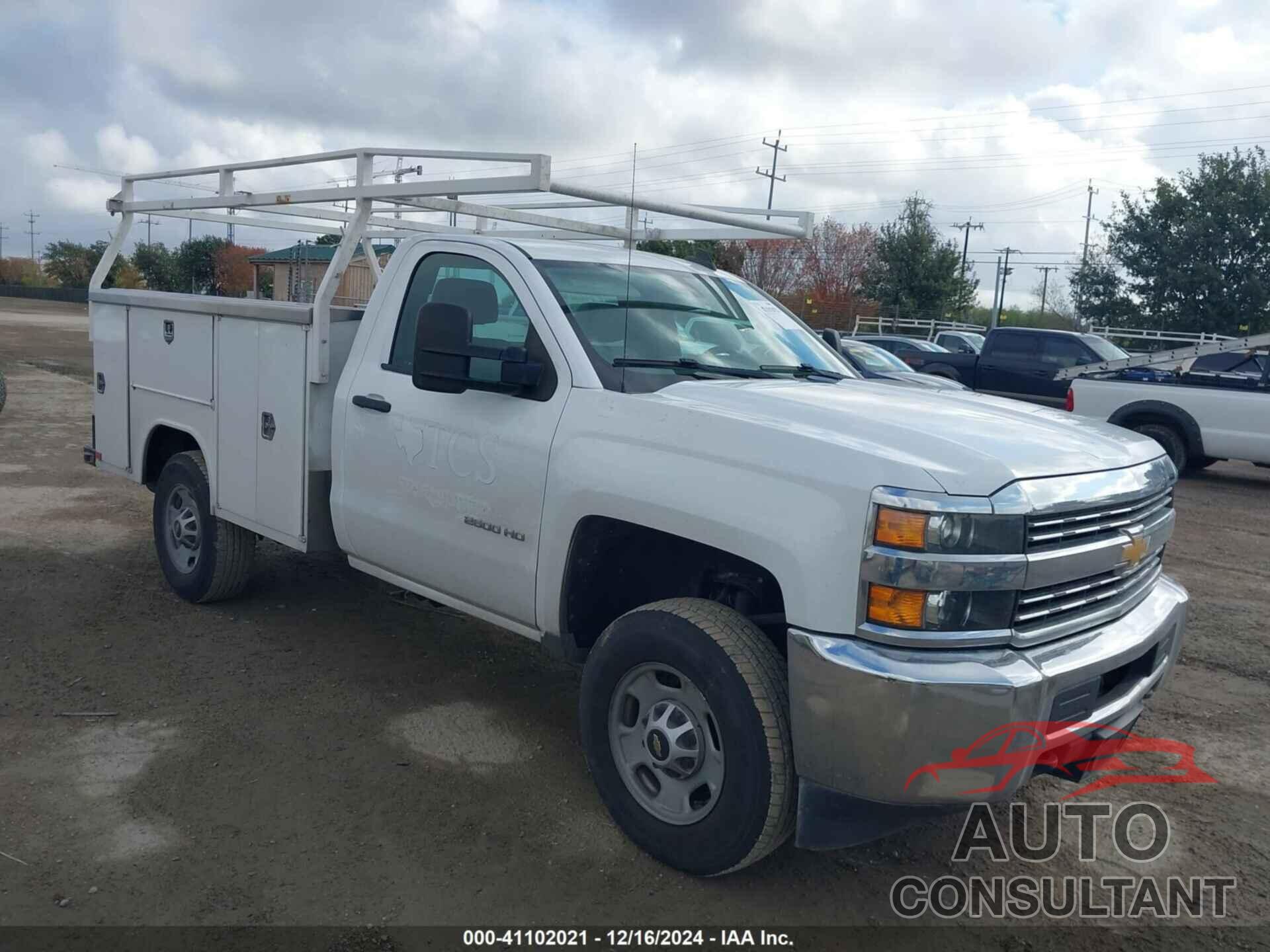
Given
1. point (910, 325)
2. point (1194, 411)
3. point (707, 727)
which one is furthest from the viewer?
point (910, 325)

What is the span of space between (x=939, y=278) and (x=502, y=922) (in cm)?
3870

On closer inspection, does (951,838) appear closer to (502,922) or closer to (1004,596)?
(1004,596)

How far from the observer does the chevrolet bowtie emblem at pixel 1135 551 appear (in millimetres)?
3436

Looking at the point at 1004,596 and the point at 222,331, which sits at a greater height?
the point at 222,331

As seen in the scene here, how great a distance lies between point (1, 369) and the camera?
744 inches

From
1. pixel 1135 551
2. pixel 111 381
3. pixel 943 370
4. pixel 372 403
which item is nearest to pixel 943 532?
pixel 1135 551

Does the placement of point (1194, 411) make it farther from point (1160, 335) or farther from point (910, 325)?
point (910, 325)

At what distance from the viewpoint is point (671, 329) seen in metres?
4.31

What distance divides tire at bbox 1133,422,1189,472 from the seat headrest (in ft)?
35.7

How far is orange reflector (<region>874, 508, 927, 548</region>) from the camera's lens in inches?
116

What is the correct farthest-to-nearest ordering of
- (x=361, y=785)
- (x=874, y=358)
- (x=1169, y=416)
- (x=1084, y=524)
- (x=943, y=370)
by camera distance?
(x=943, y=370)
(x=874, y=358)
(x=1169, y=416)
(x=361, y=785)
(x=1084, y=524)

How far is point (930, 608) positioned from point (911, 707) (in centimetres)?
27

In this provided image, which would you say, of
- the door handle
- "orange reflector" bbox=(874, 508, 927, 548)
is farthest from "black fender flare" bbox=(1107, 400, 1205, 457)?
"orange reflector" bbox=(874, 508, 927, 548)

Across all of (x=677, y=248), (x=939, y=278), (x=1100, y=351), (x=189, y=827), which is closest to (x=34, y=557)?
(x=189, y=827)
